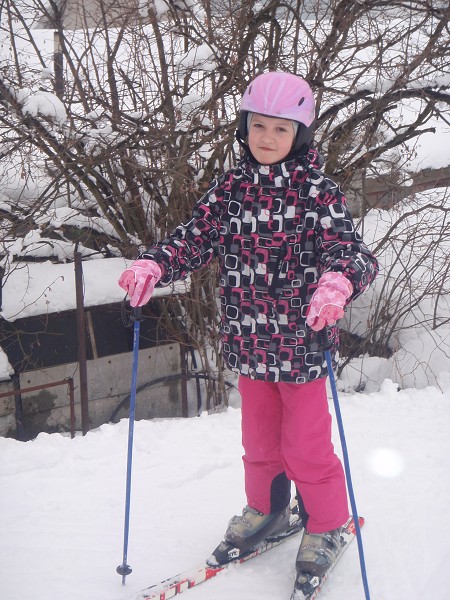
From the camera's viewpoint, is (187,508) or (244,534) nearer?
(244,534)

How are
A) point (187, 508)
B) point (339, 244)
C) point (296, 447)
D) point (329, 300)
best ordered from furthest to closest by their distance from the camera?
1. point (187, 508)
2. point (296, 447)
3. point (339, 244)
4. point (329, 300)

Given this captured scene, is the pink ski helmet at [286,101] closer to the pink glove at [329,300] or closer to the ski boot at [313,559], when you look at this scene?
the pink glove at [329,300]

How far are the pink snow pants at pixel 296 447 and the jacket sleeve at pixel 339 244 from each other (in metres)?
0.45

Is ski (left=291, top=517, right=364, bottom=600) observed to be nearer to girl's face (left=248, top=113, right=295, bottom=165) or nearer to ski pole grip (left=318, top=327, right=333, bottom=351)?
ski pole grip (left=318, top=327, right=333, bottom=351)

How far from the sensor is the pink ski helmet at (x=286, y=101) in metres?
2.16

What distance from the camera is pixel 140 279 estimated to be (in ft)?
7.00

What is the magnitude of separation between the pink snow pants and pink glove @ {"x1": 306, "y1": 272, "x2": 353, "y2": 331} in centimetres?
42

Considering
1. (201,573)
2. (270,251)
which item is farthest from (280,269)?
(201,573)

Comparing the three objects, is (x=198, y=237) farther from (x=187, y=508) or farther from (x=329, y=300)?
(x=187, y=508)

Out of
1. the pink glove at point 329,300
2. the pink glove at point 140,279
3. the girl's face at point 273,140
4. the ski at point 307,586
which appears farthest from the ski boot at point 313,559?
the girl's face at point 273,140

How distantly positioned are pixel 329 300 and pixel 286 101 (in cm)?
69

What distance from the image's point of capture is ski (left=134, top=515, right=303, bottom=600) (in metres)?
2.26

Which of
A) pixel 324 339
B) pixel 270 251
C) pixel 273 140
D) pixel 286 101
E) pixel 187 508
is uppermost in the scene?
pixel 286 101

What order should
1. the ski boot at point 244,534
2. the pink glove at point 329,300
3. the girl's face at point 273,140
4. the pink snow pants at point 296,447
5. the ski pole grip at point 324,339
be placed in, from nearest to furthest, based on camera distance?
the pink glove at point 329,300
the ski pole grip at point 324,339
the girl's face at point 273,140
the pink snow pants at point 296,447
the ski boot at point 244,534
